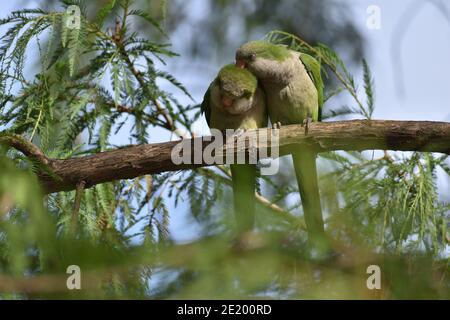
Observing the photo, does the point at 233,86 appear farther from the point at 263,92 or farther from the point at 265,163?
the point at 265,163

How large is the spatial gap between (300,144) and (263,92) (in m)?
0.83

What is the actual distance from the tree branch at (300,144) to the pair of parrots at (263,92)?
385mm

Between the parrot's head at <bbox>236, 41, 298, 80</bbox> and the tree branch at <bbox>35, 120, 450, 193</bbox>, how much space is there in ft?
2.26

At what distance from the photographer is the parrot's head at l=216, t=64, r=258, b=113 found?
140 inches

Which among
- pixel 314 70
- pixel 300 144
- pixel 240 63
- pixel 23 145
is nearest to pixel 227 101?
pixel 240 63

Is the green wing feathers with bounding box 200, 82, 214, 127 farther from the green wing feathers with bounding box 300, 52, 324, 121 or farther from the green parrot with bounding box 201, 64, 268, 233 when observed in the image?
the green wing feathers with bounding box 300, 52, 324, 121

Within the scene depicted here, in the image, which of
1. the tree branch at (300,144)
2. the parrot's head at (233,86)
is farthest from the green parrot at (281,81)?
the tree branch at (300,144)

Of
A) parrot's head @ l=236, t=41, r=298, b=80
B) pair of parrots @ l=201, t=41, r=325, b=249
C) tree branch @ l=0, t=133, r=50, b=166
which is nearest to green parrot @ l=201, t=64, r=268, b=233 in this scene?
pair of parrots @ l=201, t=41, r=325, b=249

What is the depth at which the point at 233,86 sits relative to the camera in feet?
11.7

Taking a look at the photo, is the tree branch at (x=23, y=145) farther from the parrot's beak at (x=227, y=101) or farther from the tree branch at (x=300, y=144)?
the parrot's beak at (x=227, y=101)

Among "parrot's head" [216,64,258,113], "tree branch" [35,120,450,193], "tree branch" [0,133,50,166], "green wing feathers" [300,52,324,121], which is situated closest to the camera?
"tree branch" [0,133,50,166]

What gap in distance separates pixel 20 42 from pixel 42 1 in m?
0.80
